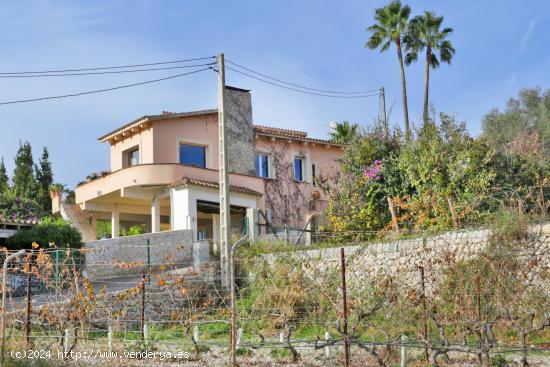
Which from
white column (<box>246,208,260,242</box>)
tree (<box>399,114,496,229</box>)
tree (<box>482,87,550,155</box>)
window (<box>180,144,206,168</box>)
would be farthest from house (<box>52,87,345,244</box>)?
tree (<box>482,87,550,155</box>)

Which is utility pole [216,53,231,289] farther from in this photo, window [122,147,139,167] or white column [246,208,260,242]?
window [122,147,139,167]

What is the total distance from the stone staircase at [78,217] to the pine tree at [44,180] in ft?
24.2

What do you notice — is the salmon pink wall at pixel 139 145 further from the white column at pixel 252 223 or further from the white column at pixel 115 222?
the white column at pixel 252 223

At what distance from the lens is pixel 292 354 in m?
11.7

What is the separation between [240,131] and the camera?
29.0 metres

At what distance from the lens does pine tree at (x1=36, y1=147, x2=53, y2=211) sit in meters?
37.1

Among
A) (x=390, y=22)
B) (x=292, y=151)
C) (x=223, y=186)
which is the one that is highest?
(x=390, y=22)

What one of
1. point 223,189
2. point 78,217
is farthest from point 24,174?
point 223,189

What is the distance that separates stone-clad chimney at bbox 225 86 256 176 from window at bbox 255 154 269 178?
76 cm

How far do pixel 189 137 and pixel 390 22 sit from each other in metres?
12.9

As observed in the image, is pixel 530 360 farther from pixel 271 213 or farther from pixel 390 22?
pixel 390 22

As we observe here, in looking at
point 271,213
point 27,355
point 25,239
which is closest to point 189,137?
point 271,213

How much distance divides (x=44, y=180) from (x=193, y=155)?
14.1m

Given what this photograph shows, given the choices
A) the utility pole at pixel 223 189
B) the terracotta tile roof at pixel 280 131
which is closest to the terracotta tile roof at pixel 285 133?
the terracotta tile roof at pixel 280 131
